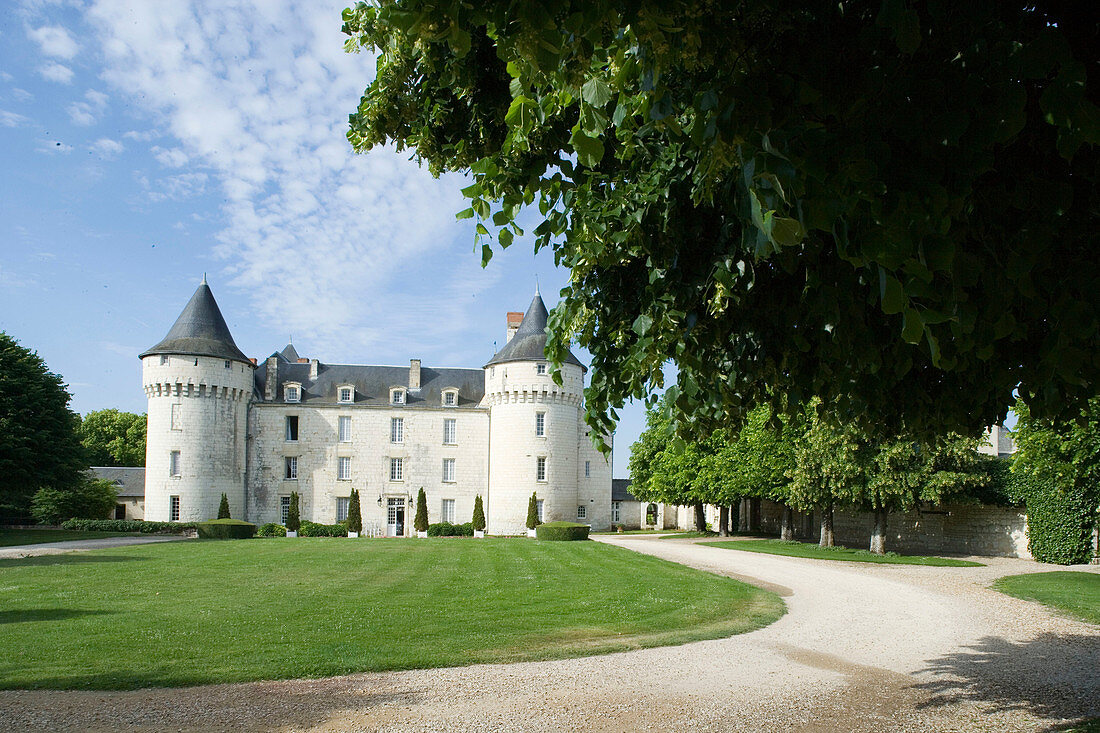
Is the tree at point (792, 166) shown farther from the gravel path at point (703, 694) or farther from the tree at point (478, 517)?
the tree at point (478, 517)

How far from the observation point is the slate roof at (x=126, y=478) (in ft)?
170

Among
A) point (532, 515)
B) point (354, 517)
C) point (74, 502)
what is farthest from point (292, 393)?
point (532, 515)

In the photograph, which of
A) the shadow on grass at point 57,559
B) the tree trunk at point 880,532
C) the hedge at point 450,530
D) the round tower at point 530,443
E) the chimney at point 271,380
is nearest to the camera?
the shadow on grass at point 57,559

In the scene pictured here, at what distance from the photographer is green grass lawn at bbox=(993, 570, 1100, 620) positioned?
1431 cm

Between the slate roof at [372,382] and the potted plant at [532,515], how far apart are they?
7990 millimetres

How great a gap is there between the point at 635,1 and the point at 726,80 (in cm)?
66

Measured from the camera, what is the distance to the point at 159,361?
41.8 metres

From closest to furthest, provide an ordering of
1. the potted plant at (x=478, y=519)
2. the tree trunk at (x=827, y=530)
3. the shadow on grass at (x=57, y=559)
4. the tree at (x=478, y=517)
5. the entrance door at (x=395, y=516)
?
1. the shadow on grass at (x=57, y=559)
2. the tree trunk at (x=827, y=530)
3. the potted plant at (x=478, y=519)
4. the tree at (x=478, y=517)
5. the entrance door at (x=395, y=516)

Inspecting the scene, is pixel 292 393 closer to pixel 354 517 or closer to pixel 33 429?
pixel 354 517

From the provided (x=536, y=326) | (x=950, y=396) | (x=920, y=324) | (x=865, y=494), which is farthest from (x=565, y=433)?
(x=920, y=324)

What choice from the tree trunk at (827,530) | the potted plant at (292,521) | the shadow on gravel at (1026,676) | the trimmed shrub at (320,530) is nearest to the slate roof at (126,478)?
the potted plant at (292,521)

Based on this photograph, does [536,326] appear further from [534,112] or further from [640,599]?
[534,112]

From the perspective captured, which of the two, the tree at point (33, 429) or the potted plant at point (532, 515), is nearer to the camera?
the tree at point (33, 429)

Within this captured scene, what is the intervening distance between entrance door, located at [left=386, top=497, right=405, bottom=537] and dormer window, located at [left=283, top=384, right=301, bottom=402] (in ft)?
27.6
